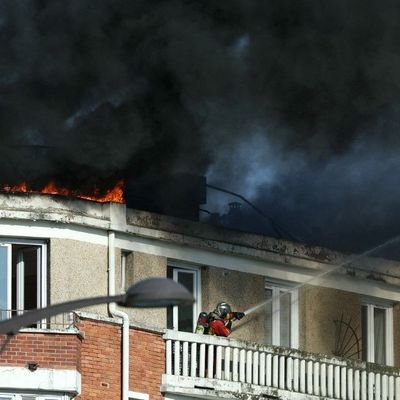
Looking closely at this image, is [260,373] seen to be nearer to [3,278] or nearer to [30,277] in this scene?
[30,277]

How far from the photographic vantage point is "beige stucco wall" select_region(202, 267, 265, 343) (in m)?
42.3

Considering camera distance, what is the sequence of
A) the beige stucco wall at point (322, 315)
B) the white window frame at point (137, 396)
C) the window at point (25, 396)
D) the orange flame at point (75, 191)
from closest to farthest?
1. the window at point (25, 396)
2. the white window frame at point (137, 396)
3. the orange flame at point (75, 191)
4. the beige stucco wall at point (322, 315)

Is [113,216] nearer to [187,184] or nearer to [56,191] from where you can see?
[56,191]

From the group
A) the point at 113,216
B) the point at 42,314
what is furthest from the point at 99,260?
the point at 42,314

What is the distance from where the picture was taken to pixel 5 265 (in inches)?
1534

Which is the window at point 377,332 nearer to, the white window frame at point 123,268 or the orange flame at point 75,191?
the orange flame at point 75,191

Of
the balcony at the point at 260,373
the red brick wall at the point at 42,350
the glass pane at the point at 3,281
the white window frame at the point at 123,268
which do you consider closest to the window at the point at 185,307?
the white window frame at the point at 123,268

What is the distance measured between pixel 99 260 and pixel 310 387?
18.5 ft

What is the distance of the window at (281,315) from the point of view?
4400 cm

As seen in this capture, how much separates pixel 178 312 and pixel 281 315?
324 centimetres

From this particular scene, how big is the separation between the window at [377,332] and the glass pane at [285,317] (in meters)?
2.19

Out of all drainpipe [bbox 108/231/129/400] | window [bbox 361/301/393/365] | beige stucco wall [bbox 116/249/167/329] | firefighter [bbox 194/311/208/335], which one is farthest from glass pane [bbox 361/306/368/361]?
drainpipe [bbox 108/231/129/400]

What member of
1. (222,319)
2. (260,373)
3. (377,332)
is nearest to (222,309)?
(222,319)

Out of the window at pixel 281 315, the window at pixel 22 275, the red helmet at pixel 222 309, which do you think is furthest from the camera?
the window at pixel 281 315
